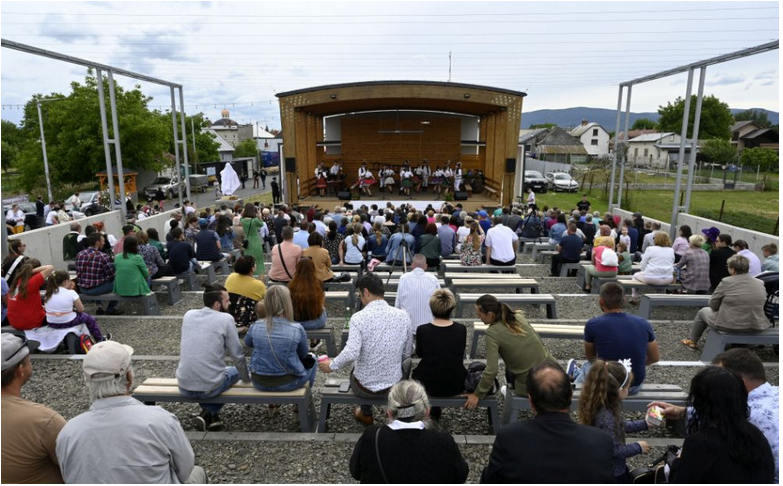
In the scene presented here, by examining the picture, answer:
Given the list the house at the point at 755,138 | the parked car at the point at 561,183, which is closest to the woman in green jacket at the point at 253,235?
the parked car at the point at 561,183

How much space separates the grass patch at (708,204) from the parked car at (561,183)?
1.08 meters

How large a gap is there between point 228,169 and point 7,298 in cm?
872

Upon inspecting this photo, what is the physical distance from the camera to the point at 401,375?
377 centimetres

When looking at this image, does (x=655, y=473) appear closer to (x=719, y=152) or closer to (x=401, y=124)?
(x=401, y=124)

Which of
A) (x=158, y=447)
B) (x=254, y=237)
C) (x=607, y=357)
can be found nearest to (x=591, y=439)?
(x=607, y=357)

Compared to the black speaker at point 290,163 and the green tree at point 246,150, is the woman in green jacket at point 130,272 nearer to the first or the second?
the black speaker at point 290,163

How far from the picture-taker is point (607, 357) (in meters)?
3.64

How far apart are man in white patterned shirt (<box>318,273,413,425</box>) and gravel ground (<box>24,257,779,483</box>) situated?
509mm

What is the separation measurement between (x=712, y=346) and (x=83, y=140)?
106ft

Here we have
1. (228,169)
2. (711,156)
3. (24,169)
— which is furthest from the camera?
(711,156)

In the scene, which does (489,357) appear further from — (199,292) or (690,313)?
(199,292)

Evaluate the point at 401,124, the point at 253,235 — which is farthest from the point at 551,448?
the point at 401,124

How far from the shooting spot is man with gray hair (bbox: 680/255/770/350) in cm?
494

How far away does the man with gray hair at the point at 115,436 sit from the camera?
7.23ft
